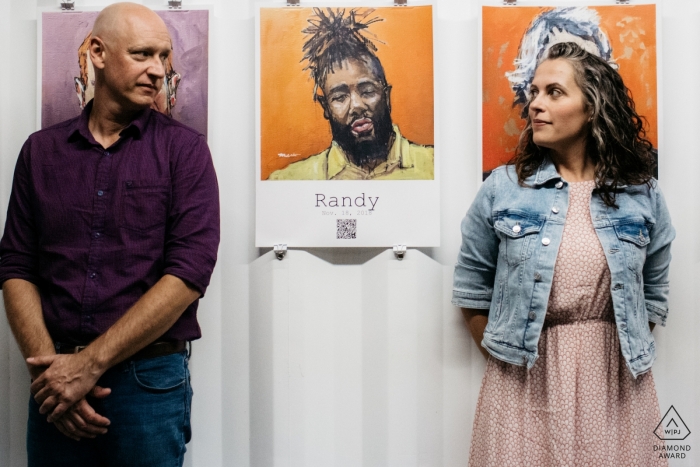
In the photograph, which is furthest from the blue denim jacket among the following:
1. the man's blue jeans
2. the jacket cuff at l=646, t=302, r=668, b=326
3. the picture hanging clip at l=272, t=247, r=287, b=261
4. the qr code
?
the man's blue jeans

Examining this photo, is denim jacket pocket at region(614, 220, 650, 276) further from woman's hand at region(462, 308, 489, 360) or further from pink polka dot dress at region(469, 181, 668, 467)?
woman's hand at region(462, 308, 489, 360)

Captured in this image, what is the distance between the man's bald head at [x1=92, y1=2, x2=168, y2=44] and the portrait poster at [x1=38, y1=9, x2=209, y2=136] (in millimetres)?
185

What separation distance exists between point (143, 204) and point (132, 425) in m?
0.46

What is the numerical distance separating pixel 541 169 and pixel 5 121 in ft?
4.48

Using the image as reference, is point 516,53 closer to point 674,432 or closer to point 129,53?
point 129,53

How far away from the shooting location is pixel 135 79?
4.59 feet

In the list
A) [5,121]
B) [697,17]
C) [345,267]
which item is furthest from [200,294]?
[697,17]

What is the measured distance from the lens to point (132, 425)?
1.32 m

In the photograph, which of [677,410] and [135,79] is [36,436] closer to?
[135,79]

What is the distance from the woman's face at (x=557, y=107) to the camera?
1418 mm

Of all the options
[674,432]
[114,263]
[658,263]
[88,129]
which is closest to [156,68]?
[88,129]

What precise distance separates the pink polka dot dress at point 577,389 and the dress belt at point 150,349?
74 centimetres

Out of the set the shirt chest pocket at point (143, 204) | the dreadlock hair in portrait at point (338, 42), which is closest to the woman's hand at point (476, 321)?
the dreadlock hair in portrait at point (338, 42)

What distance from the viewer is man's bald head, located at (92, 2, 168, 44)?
4.57 ft
